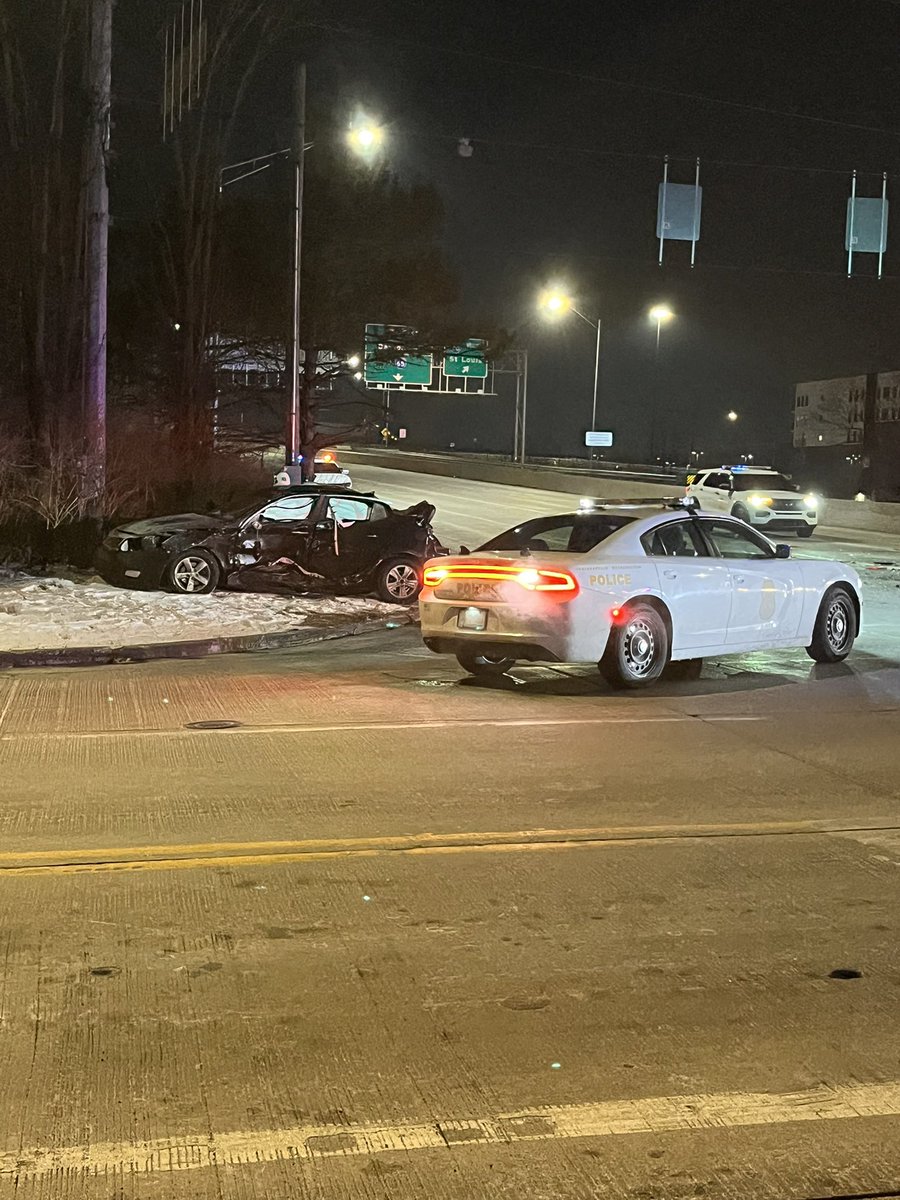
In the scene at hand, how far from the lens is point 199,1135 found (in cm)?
372

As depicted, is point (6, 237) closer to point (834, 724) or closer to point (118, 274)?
point (118, 274)

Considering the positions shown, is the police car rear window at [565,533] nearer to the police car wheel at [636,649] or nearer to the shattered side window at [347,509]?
the police car wheel at [636,649]

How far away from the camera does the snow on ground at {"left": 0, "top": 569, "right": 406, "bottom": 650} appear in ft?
47.6

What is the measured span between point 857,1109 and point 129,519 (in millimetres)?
19796

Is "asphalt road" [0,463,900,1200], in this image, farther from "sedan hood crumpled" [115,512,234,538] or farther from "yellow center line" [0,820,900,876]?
"sedan hood crumpled" [115,512,234,538]

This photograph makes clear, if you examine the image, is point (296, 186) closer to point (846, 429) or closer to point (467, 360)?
point (467, 360)

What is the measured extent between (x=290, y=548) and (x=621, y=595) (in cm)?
814

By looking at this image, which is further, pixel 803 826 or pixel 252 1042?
A: pixel 803 826

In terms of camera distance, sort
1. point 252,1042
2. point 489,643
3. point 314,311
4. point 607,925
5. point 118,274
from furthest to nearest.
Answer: point 314,311
point 118,274
point 489,643
point 607,925
point 252,1042

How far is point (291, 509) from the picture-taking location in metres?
18.4

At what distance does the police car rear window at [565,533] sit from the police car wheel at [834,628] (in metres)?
2.60

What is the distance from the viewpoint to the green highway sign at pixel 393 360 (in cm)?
4653

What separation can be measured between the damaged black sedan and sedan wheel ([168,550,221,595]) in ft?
0.04

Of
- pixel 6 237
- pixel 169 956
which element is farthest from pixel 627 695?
pixel 6 237
